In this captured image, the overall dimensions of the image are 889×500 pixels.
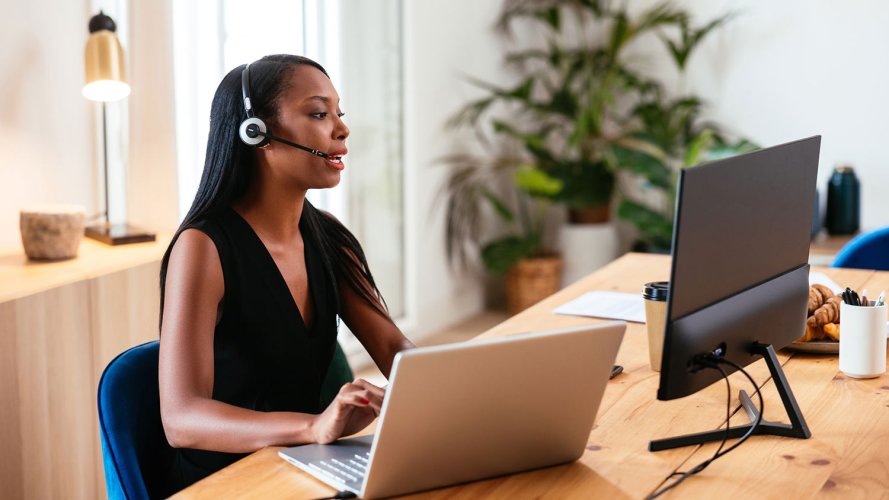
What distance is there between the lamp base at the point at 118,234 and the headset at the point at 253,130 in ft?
3.69

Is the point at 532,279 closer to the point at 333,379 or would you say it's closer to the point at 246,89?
the point at 333,379

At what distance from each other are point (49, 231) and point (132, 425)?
1.05 metres

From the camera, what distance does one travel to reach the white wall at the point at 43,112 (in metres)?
2.70

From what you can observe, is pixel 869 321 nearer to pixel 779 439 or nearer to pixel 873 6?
pixel 779 439

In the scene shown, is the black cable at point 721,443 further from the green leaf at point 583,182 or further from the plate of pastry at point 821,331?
the green leaf at point 583,182

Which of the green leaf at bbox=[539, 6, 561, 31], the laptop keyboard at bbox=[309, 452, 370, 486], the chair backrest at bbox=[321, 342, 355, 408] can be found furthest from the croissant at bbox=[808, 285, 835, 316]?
the green leaf at bbox=[539, 6, 561, 31]

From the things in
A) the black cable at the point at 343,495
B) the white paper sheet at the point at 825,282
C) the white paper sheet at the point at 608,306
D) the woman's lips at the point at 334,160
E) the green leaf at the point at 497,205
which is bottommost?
the green leaf at the point at 497,205

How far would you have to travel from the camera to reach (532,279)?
5078 mm

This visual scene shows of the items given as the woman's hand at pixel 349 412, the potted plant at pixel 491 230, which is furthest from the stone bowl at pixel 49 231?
the potted plant at pixel 491 230

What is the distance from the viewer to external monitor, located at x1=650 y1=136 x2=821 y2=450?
1309 millimetres

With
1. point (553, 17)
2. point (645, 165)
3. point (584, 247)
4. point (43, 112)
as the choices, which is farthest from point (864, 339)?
point (553, 17)

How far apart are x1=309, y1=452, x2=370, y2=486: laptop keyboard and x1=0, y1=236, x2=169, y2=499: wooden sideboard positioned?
1.05 metres

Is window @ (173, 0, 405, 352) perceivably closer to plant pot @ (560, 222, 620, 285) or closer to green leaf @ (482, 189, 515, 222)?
green leaf @ (482, 189, 515, 222)

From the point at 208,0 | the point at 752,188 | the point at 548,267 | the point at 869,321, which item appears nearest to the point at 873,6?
the point at 548,267
